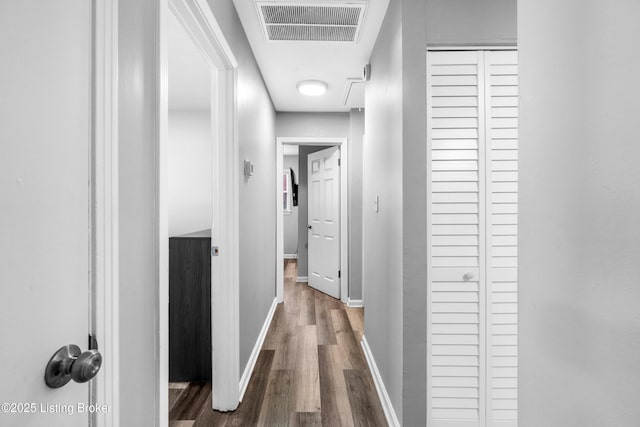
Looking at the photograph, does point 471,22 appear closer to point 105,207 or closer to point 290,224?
point 105,207

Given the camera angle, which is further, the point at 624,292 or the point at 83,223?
the point at 83,223

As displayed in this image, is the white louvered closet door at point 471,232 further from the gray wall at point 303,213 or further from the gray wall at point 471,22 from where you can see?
the gray wall at point 303,213

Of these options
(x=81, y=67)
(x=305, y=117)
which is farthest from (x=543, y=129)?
(x=305, y=117)

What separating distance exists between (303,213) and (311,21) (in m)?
3.66

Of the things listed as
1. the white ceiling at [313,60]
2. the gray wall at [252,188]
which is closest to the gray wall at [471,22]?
the white ceiling at [313,60]

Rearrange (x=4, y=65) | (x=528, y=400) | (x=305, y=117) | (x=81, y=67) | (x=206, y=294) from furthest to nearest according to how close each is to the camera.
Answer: (x=305, y=117) → (x=206, y=294) → (x=528, y=400) → (x=81, y=67) → (x=4, y=65)

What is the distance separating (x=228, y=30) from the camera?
6.07ft

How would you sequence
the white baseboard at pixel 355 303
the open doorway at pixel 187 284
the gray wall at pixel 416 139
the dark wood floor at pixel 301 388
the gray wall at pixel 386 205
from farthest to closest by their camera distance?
the white baseboard at pixel 355 303
the open doorway at pixel 187 284
the dark wood floor at pixel 301 388
the gray wall at pixel 386 205
the gray wall at pixel 416 139

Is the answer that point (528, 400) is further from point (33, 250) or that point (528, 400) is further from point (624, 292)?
point (33, 250)

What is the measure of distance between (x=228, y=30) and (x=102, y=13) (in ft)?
4.12

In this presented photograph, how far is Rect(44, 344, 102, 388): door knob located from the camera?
604 mm

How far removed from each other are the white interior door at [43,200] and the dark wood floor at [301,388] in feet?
4.86

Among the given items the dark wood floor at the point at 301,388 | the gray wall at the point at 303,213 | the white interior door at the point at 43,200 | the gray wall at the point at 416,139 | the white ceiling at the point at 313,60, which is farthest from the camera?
the gray wall at the point at 303,213

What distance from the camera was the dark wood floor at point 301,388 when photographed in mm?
1899
